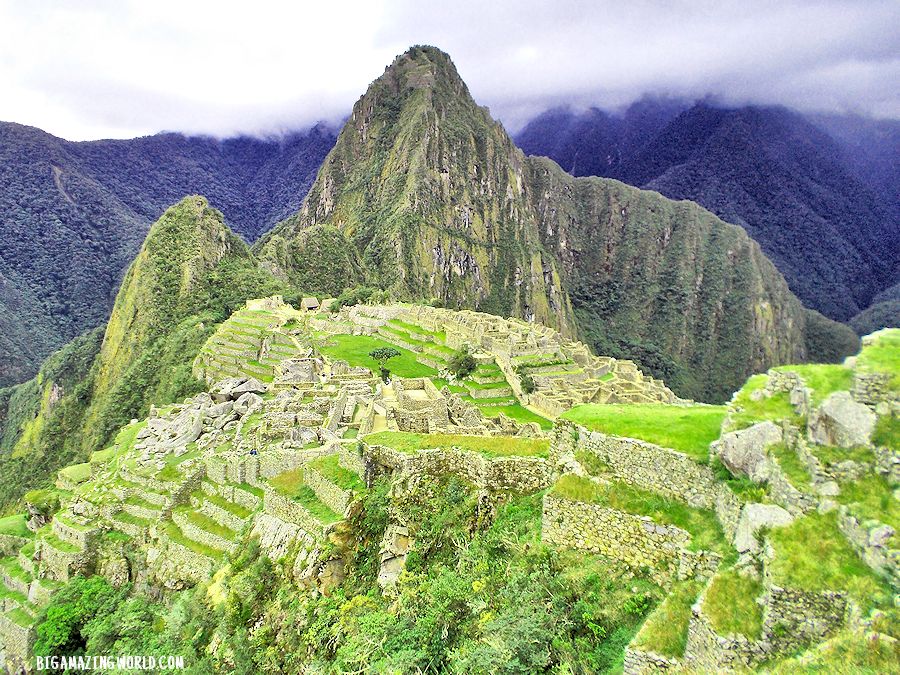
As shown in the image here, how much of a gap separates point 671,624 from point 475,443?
531 centimetres

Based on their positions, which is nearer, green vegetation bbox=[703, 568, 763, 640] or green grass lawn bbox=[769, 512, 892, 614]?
green grass lawn bbox=[769, 512, 892, 614]

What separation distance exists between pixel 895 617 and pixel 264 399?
21.4 metres

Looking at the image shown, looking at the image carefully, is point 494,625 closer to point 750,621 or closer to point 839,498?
point 750,621

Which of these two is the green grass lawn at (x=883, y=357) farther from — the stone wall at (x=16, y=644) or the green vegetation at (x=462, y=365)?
the green vegetation at (x=462, y=365)

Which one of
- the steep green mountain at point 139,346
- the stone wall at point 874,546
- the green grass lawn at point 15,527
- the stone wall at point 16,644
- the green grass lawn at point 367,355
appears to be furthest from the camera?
the steep green mountain at point 139,346

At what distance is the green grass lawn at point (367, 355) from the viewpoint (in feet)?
160

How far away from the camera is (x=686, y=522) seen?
691 centimetres

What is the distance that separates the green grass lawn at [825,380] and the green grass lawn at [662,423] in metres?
1.54

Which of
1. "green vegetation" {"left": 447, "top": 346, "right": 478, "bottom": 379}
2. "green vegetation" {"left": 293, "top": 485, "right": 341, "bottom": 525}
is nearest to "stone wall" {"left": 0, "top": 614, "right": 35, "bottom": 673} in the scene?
"green vegetation" {"left": 293, "top": 485, "right": 341, "bottom": 525}

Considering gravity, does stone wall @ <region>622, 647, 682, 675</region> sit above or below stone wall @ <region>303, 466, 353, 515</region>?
above

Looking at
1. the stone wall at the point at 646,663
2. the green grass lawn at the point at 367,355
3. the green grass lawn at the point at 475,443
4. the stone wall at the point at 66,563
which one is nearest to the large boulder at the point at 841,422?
the stone wall at the point at 646,663

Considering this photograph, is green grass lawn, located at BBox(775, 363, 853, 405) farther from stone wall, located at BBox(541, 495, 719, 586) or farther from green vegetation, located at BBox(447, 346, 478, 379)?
green vegetation, located at BBox(447, 346, 478, 379)

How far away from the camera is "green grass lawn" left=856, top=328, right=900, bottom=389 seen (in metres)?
5.62

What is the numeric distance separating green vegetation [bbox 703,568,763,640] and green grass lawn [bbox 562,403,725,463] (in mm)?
1798
